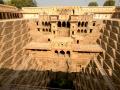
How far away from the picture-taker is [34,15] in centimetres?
4850

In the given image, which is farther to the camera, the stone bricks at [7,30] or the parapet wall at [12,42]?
the stone bricks at [7,30]

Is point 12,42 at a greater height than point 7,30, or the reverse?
point 7,30

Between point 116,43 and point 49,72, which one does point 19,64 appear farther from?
point 116,43

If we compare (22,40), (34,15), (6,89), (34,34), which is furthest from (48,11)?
(6,89)

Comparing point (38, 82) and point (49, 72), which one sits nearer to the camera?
point (38, 82)

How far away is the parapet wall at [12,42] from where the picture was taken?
23328 mm

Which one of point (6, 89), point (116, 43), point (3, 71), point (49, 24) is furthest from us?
point (49, 24)

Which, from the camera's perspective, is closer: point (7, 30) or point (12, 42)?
point (7, 30)

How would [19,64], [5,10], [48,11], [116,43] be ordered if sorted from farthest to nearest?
[48,11] < [5,10] < [19,64] < [116,43]

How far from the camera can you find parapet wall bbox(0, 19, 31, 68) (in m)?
23.3

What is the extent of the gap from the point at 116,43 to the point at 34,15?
1258 inches

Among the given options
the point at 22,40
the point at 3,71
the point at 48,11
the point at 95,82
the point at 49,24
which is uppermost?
the point at 48,11

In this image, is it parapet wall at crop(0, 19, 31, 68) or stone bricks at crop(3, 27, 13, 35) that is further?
stone bricks at crop(3, 27, 13, 35)

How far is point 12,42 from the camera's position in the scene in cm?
2709
